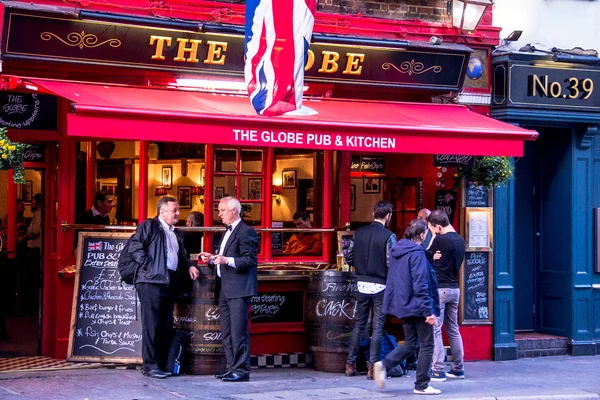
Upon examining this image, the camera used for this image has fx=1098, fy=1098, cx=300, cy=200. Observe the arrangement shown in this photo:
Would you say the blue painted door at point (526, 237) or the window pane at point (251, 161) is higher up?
the window pane at point (251, 161)

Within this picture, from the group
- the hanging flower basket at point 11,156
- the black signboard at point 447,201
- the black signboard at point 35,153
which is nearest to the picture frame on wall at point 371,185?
the black signboard at point 447,201

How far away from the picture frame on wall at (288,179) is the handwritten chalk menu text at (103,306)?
222 centimetres

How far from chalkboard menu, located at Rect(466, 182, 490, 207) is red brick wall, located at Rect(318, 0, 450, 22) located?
2198 millimetres

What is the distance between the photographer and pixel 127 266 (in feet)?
36.8

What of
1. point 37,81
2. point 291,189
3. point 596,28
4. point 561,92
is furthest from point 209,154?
point 596,28

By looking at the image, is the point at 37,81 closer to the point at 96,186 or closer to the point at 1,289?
the point at 96,186

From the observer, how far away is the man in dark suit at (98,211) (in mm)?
12344

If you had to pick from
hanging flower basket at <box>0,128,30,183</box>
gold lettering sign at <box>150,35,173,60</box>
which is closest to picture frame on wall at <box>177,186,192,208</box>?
gold lettering sign at <box>150,35,173,60</box>

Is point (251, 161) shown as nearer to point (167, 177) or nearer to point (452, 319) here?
point (167, 177)

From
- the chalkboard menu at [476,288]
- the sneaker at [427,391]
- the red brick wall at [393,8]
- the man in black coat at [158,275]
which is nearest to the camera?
the sneaker at [427,391]

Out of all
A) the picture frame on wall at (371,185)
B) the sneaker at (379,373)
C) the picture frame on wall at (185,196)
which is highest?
the picture frame on wall at (371,185)

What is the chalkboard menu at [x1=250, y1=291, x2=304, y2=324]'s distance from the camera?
12.7 metres

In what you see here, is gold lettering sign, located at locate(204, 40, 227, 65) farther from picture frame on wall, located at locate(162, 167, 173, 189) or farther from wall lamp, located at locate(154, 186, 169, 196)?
wall lamp, located at locate(154, 186, 169, 196)

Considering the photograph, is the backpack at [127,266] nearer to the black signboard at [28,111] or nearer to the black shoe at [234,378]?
the black shoe at [234,378]
